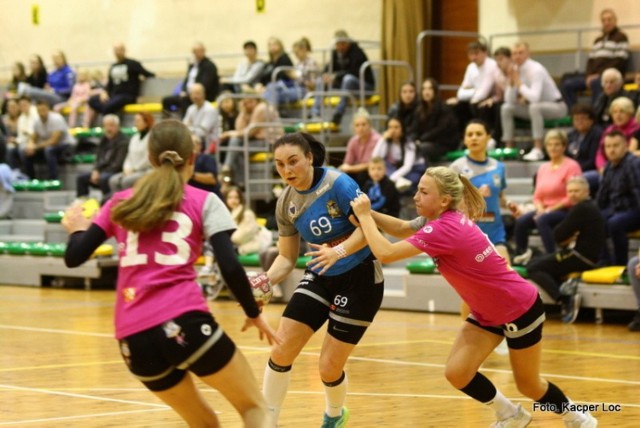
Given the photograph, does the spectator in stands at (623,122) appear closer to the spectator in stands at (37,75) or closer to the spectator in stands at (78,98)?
the spectator in stands at (78,98)

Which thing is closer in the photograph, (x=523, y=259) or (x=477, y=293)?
(x=477, y=293)

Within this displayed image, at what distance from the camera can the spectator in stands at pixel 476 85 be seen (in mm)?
15453

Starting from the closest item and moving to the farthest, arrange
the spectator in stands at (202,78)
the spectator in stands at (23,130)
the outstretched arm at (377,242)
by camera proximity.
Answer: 1. the outstretched arm at (377,242)
2. the spectator in stands at (202,78)
3. the spectator in stands at (23,130)

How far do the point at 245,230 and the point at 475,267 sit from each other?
28.7ft

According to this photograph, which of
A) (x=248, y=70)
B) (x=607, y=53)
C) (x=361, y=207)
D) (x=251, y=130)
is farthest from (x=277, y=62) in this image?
(x=361, y=207)

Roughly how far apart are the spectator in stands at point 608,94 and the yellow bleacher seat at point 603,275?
2619 millimetres

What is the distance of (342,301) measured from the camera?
629cm

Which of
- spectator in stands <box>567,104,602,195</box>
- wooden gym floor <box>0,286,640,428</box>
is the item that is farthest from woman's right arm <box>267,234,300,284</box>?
spectator in stands <box>567,104,602,195</box>

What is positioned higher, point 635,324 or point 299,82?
point 299,82

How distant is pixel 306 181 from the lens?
627 centimetres

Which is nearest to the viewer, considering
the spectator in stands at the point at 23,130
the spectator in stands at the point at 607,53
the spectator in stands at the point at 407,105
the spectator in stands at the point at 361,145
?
the spectator in stands at the point at 607,53

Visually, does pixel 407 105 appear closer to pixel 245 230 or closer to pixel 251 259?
pixel 245 230

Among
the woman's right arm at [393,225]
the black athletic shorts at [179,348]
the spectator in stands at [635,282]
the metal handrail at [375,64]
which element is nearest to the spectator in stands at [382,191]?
the metal handrail at [375,64]

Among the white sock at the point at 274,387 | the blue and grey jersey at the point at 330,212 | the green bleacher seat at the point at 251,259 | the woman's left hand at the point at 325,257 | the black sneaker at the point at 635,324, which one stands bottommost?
the green bleacher seat at the point at 251,259
